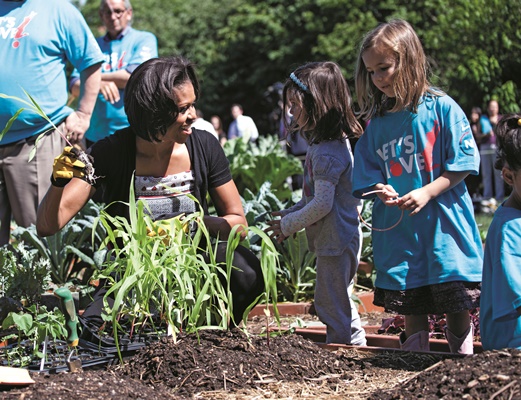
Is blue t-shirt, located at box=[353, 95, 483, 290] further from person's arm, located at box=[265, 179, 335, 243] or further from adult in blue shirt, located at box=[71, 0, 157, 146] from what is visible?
adult in blue shirt, located at box=[71, 0, 157, 146]

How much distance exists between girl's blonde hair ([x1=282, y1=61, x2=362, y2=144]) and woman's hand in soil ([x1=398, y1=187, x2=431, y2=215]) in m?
0.67

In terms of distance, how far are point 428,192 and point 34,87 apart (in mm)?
2628

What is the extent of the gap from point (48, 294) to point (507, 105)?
6369mm

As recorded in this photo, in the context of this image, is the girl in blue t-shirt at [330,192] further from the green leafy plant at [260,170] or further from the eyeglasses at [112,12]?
the green leafy plant at [260,170]

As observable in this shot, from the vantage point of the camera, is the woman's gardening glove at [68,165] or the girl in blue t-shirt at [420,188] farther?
the girl in blue t-shirt at [420,188]

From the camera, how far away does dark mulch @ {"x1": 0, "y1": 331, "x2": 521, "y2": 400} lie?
248cm

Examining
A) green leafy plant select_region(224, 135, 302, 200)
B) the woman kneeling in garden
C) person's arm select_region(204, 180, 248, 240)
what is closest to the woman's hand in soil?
the woman kneeling in garden

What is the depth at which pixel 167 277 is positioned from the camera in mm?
3006

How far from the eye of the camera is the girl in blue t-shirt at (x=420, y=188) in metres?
3.45

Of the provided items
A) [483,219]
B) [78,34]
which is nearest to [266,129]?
[483,219]

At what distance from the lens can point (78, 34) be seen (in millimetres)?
5148

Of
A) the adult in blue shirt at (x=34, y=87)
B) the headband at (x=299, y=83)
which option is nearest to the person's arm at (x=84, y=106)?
the adult in blue shirt at (x=34, y=87)

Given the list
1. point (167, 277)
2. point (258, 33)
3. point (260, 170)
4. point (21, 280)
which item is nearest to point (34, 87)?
point (21, 280)

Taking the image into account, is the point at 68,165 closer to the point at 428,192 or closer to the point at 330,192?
the point at 330,192
